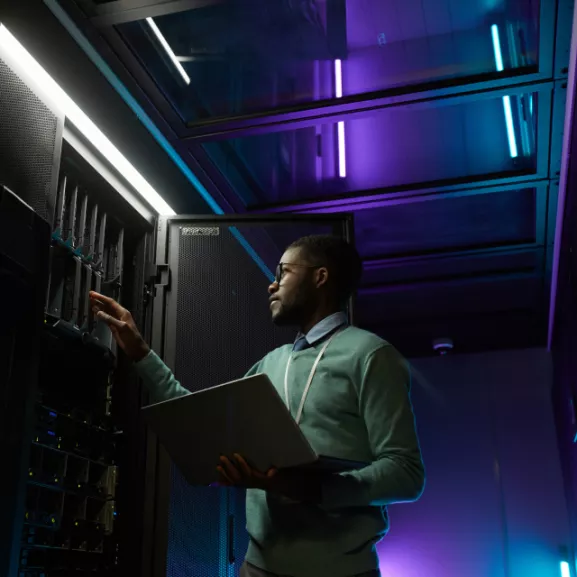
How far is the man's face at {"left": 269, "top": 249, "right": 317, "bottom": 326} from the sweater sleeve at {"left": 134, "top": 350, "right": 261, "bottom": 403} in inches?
12.9

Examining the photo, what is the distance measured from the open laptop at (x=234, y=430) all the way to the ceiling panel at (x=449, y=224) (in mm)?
2263

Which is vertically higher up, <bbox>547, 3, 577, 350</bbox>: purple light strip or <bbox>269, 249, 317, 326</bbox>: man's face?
<bbox>547, 3, 577, 350</bbox>: purple light strip

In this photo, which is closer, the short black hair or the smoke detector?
the short black hair

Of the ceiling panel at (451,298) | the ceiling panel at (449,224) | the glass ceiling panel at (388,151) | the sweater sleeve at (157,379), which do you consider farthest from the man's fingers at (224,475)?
the ceiling panel at (451,298)

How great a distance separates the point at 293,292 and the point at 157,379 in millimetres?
434

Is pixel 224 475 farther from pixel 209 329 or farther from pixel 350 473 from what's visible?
pixel 209 329

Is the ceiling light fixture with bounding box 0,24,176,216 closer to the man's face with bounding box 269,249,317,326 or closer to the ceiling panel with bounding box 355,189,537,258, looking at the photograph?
the man's face with bounding box 269,249,317,326

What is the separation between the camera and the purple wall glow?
480 centimetres

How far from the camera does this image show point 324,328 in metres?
1.83

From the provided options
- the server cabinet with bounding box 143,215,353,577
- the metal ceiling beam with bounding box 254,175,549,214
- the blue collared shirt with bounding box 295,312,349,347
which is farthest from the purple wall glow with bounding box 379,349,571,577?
the blue collared shirt with bounding box 295,312,349,347

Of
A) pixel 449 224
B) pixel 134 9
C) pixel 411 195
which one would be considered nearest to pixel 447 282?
pixel 449 224

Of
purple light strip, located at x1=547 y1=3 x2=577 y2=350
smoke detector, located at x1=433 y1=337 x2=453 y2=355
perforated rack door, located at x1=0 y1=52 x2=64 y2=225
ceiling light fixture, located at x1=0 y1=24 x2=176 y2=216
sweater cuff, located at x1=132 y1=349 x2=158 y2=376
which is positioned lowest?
sweater cuff, located at x1=132 y1=349 x2=158 y2=376

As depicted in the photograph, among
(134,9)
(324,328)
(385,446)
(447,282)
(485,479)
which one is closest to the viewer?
(385,446)

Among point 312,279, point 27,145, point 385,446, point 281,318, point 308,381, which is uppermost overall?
point 27,145
